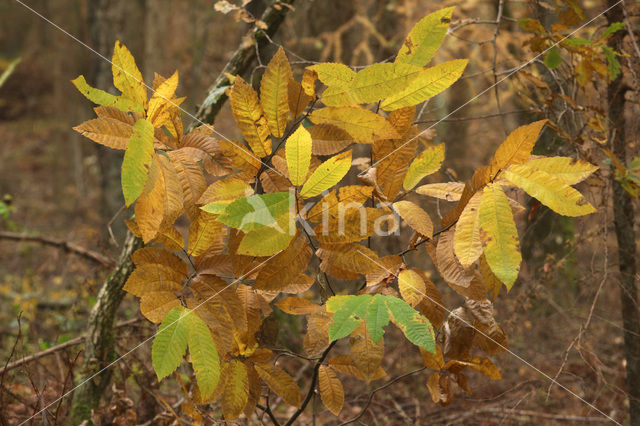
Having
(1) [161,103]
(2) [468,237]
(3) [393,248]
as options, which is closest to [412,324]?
(2) [468,237]

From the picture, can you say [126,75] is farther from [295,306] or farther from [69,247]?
[69,247]

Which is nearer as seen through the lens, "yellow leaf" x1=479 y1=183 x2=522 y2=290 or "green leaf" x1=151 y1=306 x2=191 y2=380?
"yellow leaf" x1=479 y1=183 x2=522 y2=290

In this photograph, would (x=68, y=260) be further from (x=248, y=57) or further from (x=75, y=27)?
(x=75, y=27)

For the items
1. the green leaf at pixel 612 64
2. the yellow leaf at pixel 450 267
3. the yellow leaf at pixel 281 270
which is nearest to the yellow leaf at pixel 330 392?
the yellow leaf at pixel 281 270

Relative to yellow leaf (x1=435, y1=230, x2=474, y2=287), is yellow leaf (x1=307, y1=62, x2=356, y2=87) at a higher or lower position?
higher

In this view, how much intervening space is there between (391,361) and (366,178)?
8.29 feet

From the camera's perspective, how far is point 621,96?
210 centimetres

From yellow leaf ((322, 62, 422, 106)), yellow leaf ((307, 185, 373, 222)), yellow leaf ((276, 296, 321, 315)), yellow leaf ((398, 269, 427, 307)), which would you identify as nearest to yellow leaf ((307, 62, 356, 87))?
yellow leaf ((322, 62, 422, 106))

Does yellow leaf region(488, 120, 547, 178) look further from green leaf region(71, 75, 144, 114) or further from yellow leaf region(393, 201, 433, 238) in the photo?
green leaf region(71, 75, 144, 114)

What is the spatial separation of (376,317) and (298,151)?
390 mm

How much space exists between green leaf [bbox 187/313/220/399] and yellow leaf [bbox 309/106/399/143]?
1.84 ft

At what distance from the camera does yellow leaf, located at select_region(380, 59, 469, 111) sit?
109 cm

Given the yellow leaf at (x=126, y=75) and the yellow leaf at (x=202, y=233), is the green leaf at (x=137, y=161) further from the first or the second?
the yellow leaf at (x=202, y=233)

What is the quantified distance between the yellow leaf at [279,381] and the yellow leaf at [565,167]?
0.87 m
